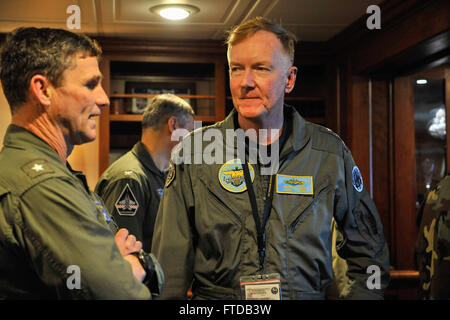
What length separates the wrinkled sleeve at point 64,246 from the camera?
41.6 inches

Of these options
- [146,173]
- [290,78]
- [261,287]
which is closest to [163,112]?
[146,173]

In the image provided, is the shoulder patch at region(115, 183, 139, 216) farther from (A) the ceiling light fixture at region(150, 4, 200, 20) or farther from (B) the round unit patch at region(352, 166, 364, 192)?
(A) the ceiling light fixture at region(150, 4, 200, 20)

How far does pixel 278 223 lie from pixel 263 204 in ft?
0.28

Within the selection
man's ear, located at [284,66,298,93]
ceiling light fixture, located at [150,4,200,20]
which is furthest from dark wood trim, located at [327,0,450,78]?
man's ear, located at [284,66,298,93]

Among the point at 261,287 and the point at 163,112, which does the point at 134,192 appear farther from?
the point at 261,287

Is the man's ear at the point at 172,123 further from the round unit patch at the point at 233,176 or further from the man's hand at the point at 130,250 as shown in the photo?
the man's hand at the point at 130,250

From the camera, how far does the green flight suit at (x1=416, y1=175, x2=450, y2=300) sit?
5.57 feet

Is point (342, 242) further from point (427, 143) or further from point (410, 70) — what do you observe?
point (410, 70)

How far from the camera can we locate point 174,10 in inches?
145

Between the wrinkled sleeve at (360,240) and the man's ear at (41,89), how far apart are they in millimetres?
1034

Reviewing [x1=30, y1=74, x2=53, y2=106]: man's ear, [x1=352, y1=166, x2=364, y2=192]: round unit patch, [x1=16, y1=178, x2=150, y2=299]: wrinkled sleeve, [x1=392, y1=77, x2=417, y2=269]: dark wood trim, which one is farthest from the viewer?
[x1=392, y1=77, x2=417, y2=269]: dark wood trim

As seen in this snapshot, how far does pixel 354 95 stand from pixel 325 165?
8.54 feet

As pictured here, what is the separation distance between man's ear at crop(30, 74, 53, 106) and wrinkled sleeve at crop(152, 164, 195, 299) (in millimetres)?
619

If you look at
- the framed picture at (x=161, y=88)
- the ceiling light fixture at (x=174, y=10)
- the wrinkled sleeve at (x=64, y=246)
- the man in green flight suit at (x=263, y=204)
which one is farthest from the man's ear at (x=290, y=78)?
the framed picture at (x=161, y=88)
